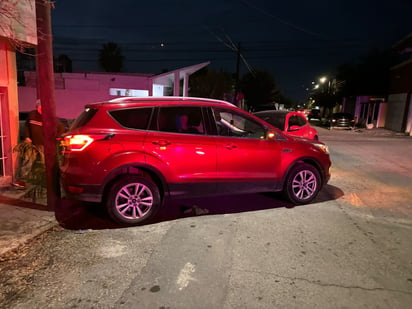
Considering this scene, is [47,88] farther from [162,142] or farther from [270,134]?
[270,134]

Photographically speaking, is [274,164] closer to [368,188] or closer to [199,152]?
[199,152]

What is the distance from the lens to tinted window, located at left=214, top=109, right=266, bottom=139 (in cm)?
537

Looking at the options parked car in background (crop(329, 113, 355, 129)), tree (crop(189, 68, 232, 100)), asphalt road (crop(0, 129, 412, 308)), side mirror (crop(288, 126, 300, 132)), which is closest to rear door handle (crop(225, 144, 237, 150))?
asphalt road (crop(0, 129, 412, 308))

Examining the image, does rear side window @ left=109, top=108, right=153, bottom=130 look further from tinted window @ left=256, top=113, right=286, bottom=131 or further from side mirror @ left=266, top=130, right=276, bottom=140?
tinted window @ left=256, top=113, right=286, bottom=131

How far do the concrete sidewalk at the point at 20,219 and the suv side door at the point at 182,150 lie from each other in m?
1.85

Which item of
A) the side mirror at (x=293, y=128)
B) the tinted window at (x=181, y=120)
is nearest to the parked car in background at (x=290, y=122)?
the side mirror at (x=293, y=128)

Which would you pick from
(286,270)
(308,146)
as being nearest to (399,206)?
(308,146)

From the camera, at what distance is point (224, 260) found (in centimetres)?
385

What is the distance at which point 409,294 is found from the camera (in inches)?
126

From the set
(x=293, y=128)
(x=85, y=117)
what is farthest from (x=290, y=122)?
(x=85, y=117)

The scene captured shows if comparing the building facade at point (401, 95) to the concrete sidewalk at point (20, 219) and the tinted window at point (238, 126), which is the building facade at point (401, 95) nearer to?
the tinted window at point (238, 126)

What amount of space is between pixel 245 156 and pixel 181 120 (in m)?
1.20

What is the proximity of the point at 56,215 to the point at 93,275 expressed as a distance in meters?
2.14

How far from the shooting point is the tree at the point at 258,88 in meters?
55.6
